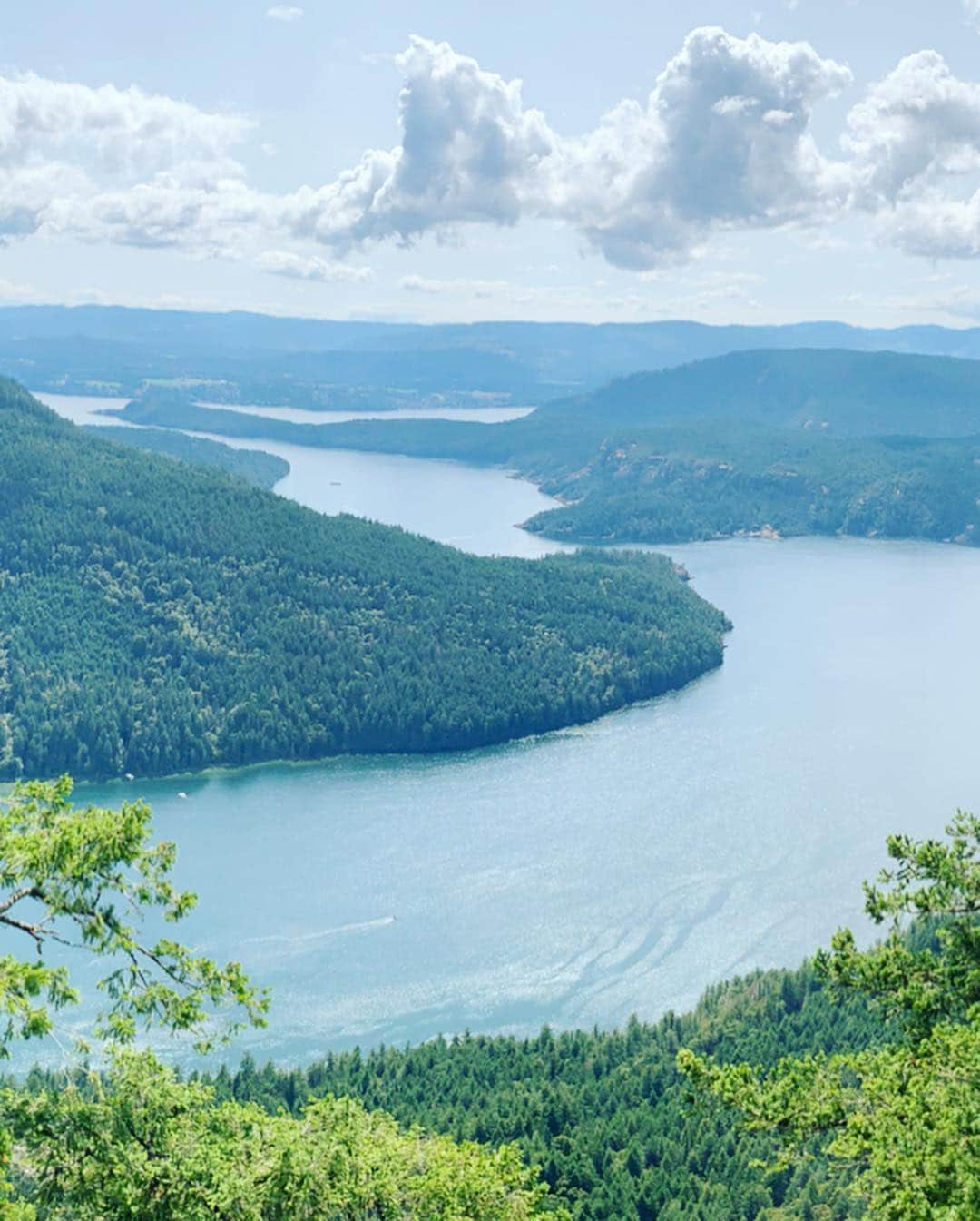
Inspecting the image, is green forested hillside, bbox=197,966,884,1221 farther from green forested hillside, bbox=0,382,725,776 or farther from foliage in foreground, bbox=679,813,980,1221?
green forested hillside, bbox=0,382,725,776

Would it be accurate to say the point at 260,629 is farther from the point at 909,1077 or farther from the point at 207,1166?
the point at 909,1077

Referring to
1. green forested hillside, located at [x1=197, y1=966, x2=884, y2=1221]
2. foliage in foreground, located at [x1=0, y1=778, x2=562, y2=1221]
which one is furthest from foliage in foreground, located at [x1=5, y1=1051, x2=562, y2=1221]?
green forested hillside, located at [x1=197, y1=966, x2=884, y2=1221]

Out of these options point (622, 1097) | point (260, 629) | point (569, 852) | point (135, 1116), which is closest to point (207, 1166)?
point (135, 1116)

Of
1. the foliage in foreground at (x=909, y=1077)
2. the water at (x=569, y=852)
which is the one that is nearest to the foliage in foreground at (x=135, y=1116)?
the foliage in foreground at (x=909, y=1077)

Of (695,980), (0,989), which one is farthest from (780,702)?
(0,989)

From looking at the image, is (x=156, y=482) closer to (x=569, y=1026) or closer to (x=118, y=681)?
(x=118, y=681)
